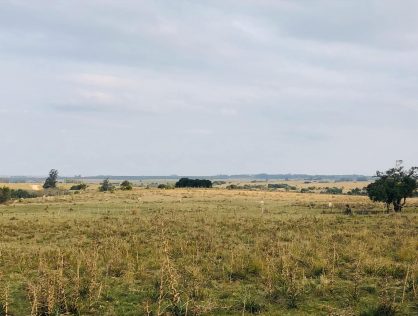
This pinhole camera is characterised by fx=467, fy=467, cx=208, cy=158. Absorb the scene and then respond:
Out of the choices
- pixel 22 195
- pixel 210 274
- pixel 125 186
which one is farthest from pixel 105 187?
pixel 210 274

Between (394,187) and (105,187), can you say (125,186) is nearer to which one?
(105,187)

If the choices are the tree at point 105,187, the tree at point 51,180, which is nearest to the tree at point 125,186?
the tree at point 105,187

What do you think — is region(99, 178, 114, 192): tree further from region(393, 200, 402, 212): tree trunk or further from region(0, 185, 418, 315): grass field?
region(0, 185, 418, 315): grass field

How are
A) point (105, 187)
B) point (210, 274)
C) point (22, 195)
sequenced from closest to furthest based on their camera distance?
point (210, 274), point (22, 195), point (105, 187)

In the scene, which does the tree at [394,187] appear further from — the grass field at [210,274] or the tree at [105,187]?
the tree at [105,187]

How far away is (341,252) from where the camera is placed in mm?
18391

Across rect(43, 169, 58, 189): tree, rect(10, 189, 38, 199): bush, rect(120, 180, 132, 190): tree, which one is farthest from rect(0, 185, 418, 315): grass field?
rect(43, 169, 58, 189): tree

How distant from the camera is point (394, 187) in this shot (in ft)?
153

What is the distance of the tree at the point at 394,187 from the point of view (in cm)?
4634

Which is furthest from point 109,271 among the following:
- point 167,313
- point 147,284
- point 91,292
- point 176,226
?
point 176,226

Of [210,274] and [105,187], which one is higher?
[210,274]

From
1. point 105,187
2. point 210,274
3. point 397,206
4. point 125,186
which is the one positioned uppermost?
point 125,186

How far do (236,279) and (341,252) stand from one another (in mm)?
5873

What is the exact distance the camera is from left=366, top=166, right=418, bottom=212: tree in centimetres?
4634
